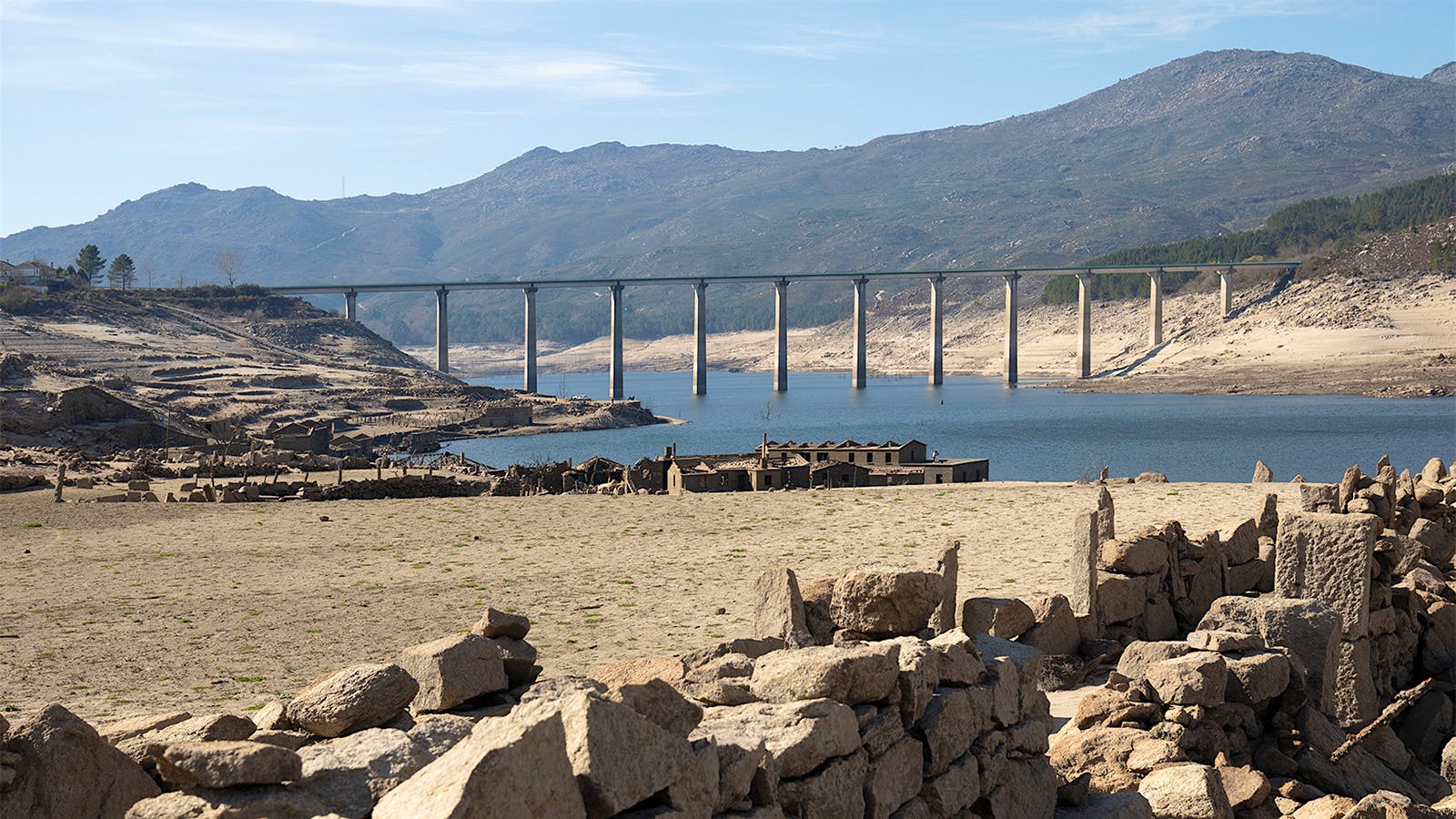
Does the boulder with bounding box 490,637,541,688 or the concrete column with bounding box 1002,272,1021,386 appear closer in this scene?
the boulder with bounding box 490,637,541,688

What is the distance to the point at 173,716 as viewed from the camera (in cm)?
903

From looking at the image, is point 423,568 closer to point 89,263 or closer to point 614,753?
point 614,753

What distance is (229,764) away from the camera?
6.52 meters

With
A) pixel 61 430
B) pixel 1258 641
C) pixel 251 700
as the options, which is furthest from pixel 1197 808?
pixel 61 430

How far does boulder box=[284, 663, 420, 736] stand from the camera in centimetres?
811

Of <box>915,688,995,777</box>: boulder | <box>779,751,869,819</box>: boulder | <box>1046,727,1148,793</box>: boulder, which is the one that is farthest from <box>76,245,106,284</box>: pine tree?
<box>779,751,869,819</box>: boulder

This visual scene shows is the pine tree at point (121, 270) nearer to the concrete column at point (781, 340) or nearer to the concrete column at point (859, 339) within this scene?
the concrete column at point (781, 340)

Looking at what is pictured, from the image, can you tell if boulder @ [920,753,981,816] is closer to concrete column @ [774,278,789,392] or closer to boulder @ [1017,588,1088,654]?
boulder @ [1017,588,1088,654]

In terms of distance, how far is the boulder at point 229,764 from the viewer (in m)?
6.53

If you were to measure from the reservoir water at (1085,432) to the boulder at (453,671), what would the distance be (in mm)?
65336

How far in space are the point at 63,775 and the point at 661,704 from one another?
3.18 m

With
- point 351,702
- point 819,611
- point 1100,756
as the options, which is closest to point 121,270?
point 819,611

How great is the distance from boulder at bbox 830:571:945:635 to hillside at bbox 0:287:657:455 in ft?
203

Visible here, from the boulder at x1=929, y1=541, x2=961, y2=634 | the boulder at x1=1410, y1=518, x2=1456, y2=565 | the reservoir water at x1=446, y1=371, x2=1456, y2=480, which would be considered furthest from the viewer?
the reservoir water at x1=446, y1=371, x2=1456, y2=480
